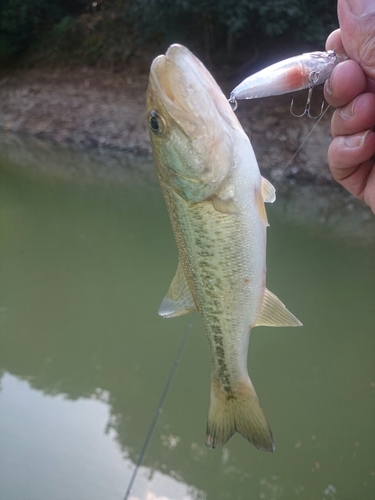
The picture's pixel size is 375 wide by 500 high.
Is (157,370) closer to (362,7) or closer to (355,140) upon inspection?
(355,140)

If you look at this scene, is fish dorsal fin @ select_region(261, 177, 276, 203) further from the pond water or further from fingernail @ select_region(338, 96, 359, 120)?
the pond water

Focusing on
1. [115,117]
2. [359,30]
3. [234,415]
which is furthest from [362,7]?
[115,117]

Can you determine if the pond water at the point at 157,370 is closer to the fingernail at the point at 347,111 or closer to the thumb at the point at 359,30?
the fingernail at the point at 347,111

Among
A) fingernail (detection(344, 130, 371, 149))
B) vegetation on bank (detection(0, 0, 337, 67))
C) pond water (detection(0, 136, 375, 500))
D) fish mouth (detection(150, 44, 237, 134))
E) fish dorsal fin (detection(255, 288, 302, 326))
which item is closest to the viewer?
fish mouth (detection(150, 44, 237, 134))

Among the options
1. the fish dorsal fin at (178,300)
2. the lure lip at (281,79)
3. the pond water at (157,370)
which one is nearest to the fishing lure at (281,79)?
the lure lip at (281,79)

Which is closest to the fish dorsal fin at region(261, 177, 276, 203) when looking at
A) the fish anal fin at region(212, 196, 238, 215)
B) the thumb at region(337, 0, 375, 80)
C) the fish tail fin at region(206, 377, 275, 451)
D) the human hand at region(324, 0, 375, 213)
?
the fish anal fin at region(212, 196, 238, 215)

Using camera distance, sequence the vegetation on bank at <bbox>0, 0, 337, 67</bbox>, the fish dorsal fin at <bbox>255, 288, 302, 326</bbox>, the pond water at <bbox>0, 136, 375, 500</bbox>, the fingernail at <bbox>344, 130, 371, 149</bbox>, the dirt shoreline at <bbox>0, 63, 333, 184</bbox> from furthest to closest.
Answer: the vegetation on bank at <bbox>0, 0, 337, 67</bbox> < the dirt shoreline at <bbox>0, 63, 333, 184</bbox> < the pond water at <bbox>0, 136, 375, 500</bbox> < the fingernail at <bbox>344, 130, 371, 149</bbox> < the fish dorsal fin at <bbox>255, 288, 302, 326</bbox>

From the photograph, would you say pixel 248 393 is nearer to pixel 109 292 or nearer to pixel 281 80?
pixel 281 80

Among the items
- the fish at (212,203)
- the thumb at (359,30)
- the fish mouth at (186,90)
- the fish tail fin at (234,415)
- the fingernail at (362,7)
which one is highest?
the fingernail at (362,7)
